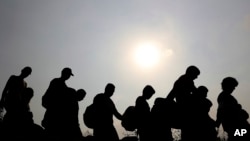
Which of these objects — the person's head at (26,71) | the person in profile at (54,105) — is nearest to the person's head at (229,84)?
the person in profile at (54,105)

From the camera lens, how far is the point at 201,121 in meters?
6.83

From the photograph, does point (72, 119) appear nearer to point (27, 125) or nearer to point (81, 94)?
point (81, 94)

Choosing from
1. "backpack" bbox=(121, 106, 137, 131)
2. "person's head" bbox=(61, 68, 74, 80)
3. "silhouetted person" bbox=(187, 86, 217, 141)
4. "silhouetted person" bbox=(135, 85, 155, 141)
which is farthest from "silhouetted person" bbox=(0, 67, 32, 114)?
"silhouetted person" bbox=(187, 86, 217, 141)

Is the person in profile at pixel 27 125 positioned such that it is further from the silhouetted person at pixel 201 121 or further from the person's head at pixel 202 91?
the person's head at pixel 202 91

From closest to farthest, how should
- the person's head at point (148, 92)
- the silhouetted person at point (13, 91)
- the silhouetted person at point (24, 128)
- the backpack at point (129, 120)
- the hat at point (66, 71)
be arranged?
1. the backpack at point (129, 120)
2. the hat at point (66, 71)
3. the person's head at point (148, 92)
4. the silhouetted person at point (24, 128)
5. the silhouetted person at point (13, 91)

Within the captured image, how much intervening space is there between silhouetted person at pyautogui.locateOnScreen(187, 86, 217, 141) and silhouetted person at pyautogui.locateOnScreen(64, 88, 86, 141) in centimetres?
303

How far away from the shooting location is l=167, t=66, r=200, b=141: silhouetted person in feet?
22.4

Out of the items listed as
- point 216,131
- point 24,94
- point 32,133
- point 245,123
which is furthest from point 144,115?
point 24,94

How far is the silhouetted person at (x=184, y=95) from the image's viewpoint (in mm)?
6836

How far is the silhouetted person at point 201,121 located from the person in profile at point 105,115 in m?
2.01

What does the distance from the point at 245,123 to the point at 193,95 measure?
141 cm

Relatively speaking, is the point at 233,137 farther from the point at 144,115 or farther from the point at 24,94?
the point at 24,94

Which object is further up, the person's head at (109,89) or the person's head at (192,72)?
the person's head at (192,72)

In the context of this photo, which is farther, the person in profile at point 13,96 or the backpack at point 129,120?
the person in profile at point 13,96
